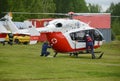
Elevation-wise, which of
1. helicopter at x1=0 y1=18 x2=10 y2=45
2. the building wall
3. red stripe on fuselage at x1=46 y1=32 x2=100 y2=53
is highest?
red stripe on fuselage at x1=46 y1=32 x2=100 y2=53

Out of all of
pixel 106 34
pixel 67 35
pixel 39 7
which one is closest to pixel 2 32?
pixel 106 34


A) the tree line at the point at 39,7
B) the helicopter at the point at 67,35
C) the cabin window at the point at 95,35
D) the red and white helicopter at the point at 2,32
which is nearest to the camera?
the helicopter at the point at 67,35

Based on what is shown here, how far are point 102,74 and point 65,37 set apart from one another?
12.2 m

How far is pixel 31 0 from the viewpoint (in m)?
89.0

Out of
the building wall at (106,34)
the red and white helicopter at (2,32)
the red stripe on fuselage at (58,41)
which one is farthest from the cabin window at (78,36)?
the building wall at (106,34)

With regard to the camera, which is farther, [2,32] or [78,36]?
[2,32]

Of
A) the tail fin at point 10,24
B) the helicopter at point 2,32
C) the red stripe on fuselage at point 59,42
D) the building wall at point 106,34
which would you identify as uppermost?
the red stripe on fuselage at point 59,42

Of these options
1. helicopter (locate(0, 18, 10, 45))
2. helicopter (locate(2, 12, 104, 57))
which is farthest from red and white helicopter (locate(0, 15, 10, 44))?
helicopter (locate(2, 12, 104, 57))

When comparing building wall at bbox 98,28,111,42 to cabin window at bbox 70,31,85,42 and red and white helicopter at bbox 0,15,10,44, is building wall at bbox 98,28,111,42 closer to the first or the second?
red and white helicopter at bbox 0,15,10,44

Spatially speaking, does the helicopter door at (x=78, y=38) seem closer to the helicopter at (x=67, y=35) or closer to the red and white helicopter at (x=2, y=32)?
the helicopter at (x=67, y=35)

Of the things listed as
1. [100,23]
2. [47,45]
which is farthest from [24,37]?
[47,45]

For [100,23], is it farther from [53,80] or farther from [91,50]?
[53,80]

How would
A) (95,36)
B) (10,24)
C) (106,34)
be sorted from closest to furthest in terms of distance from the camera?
1. (95,36)
2. (10,24)
3. (106,34)

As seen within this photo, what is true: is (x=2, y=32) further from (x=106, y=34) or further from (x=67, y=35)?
(x=67, y=35)
